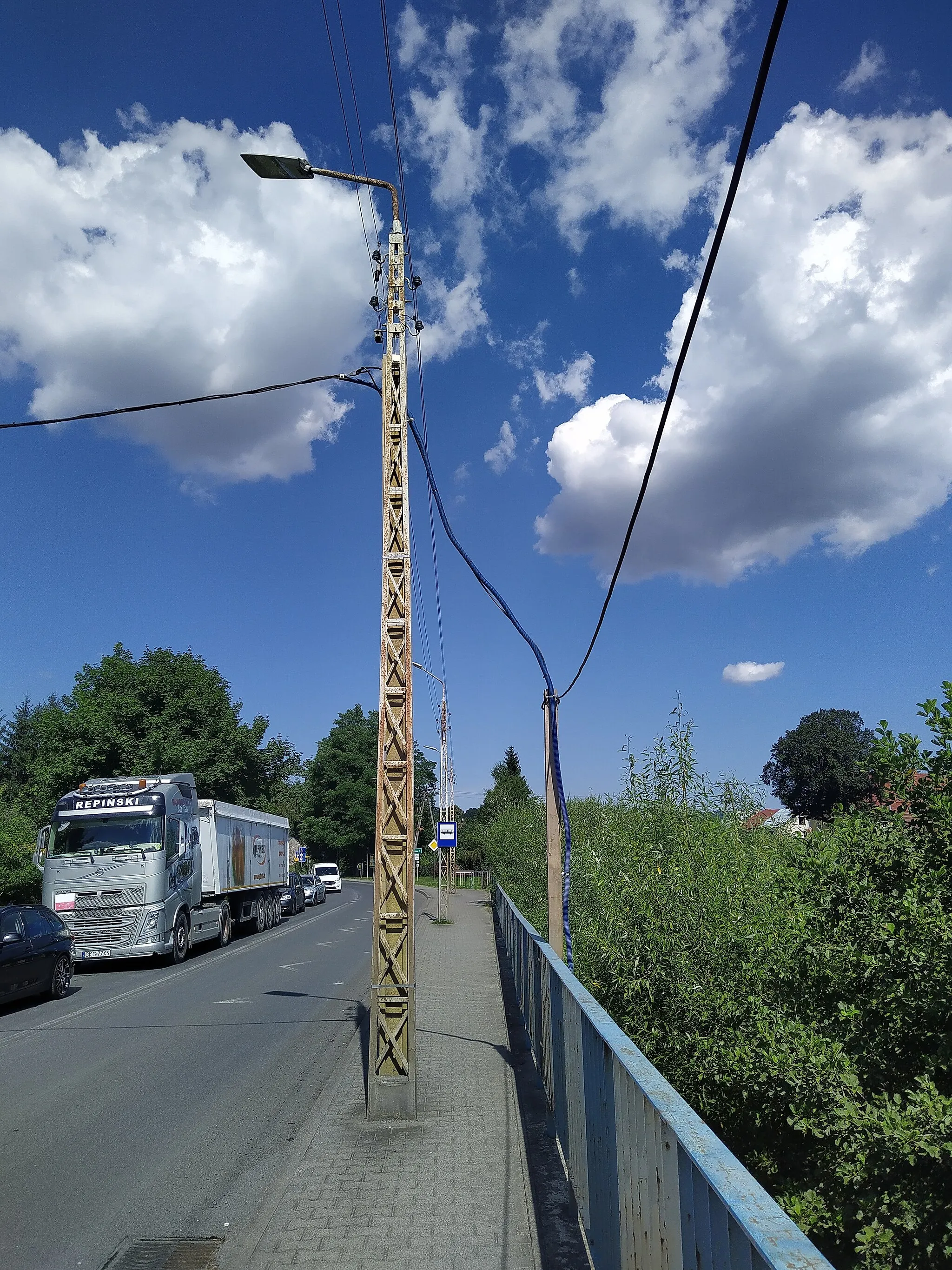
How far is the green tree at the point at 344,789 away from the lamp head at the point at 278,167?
7752 centimetres

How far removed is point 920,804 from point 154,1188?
17.4ft

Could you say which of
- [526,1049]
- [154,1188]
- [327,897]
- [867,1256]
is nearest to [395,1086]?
[154,1188]

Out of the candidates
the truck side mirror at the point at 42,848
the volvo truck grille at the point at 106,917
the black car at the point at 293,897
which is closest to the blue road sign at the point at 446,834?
the black car at the point at 293,897

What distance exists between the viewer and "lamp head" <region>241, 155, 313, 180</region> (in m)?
8.45

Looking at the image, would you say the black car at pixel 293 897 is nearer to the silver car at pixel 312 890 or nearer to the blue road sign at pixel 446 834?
the silver car at pixel 312 890

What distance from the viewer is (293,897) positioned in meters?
37.9

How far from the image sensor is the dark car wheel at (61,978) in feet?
48.7

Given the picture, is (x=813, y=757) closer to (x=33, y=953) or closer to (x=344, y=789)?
(x=344, y=789)

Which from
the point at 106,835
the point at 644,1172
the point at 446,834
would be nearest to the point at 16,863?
the point at 106,835

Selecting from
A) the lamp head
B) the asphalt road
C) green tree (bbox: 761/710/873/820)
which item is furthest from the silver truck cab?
green tree (bbox: 761/710/873/820)

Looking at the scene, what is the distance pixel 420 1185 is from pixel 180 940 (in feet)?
50.5

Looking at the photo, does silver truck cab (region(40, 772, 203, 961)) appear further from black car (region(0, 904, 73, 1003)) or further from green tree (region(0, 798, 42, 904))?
green tree (region(0, 798, 42, 904))

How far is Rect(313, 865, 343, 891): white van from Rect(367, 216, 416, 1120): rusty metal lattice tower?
177 feet

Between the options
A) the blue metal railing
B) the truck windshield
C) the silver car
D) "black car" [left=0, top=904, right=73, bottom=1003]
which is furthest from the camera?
the silver car
